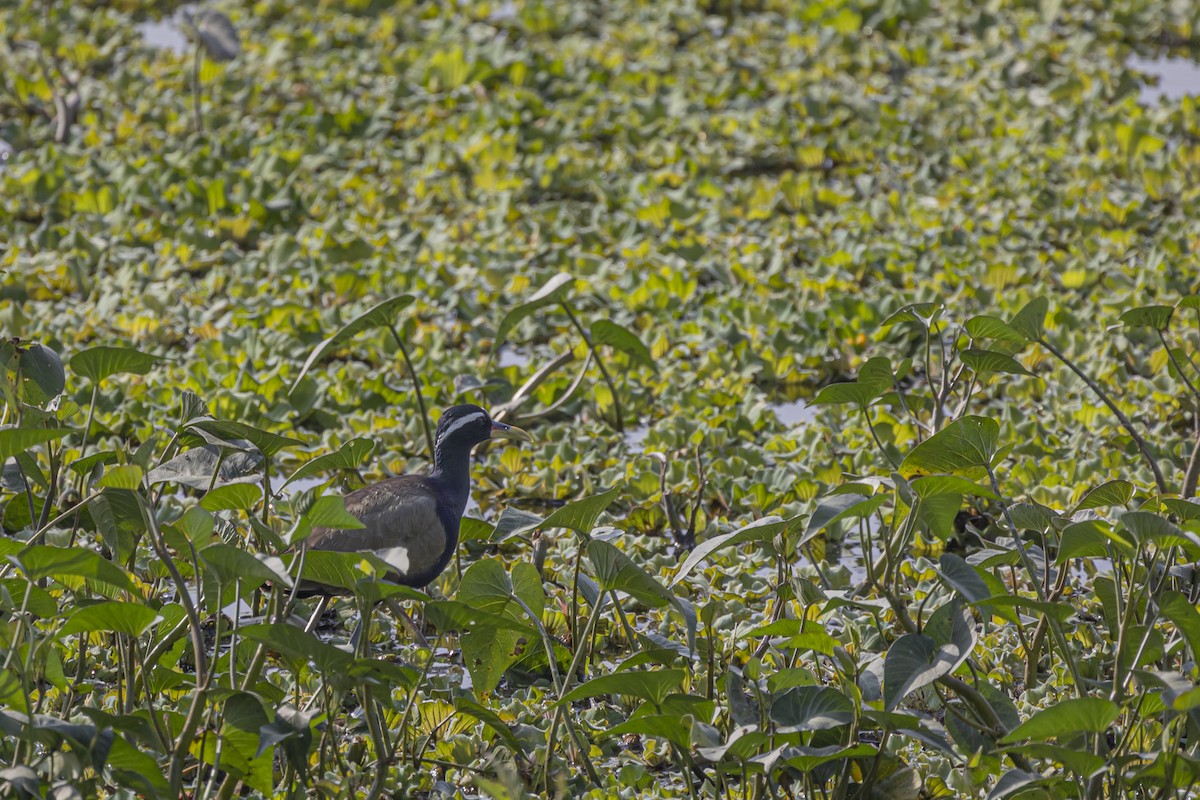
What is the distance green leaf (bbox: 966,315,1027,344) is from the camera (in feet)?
11.2

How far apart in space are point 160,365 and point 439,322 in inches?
47.5

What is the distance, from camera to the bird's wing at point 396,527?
148 inches

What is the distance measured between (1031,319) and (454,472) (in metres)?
1.68

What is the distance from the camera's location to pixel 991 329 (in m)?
3.45

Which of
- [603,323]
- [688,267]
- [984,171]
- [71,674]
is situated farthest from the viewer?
[984,171]

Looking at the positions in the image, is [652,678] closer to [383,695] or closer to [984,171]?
[383,695]

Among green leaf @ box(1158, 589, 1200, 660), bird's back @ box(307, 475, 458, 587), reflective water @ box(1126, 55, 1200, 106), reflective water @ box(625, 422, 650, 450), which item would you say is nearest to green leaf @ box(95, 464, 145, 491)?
bird's back @ box(307, 475, 458, 587)

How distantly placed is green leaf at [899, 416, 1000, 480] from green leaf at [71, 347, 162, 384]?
1.75m

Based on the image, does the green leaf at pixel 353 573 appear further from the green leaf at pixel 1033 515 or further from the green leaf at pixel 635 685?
the green leaf at pixel 1033 515

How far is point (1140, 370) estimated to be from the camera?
5582 mm

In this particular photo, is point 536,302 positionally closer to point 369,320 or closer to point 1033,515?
point 369,320

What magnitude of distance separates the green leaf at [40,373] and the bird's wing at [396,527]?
0.76 m

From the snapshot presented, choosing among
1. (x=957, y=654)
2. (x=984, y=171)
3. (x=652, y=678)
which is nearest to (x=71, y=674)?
(x=652, y=678)

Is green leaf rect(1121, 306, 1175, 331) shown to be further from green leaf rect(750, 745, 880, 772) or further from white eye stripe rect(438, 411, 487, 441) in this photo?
white eye stripe rect(438, 411, 487, 441)
